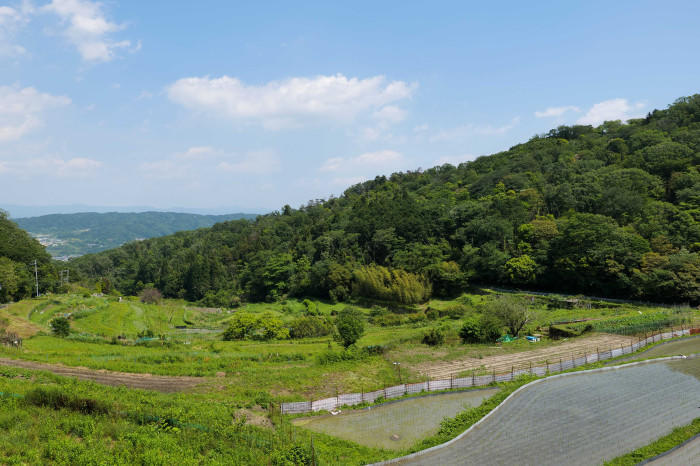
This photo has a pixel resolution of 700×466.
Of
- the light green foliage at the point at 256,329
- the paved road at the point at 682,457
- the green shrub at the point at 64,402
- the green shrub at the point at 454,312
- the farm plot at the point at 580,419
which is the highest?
the green shrub at the point at 64,402

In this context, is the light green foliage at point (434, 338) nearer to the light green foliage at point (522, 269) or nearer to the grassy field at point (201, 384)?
the grassy field at point (201, 384)

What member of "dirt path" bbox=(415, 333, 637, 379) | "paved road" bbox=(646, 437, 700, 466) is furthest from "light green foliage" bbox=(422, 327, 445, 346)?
"paved road" bbox=(646, 437, 700, 466)

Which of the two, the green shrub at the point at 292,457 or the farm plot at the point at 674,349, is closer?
the green shrub at the point at 292,457

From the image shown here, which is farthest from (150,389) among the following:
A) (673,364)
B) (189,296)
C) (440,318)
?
(189,296)

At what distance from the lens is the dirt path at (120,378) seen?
60.2 ft

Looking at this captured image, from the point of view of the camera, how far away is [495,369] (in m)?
21.5

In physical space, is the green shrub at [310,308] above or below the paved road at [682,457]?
below

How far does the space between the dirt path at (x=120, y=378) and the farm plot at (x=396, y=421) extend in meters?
6.89

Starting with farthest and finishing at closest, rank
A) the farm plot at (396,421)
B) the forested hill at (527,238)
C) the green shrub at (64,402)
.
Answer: the forested hill at (527,238)
the farm plot at (396,421)
the green shrub at (64,402)

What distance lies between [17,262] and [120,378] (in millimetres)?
52300

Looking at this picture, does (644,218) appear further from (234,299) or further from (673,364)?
(234,299)

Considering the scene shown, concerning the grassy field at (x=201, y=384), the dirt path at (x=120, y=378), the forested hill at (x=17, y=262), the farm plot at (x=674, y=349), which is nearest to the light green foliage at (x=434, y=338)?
the grassy field at (x=201, y=384)

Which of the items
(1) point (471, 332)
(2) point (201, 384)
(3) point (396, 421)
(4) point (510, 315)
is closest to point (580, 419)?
(3) point (396, 421)

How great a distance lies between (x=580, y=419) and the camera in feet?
50.8
